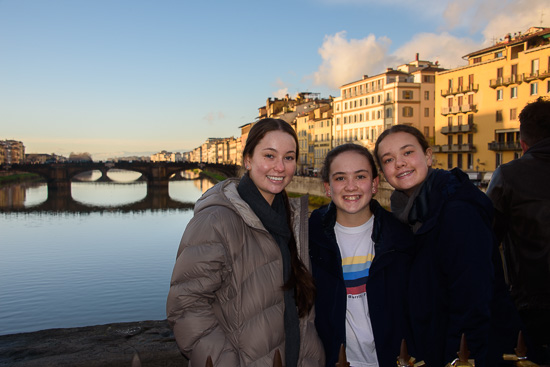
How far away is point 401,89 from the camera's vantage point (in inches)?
1437

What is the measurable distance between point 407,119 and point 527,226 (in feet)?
119

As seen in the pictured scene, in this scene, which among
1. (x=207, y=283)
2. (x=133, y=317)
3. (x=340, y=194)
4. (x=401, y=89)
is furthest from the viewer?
(x=401, y=89)

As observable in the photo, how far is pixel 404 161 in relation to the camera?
6.85ft

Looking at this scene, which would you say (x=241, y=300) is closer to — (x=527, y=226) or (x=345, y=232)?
(x=345, y=232)

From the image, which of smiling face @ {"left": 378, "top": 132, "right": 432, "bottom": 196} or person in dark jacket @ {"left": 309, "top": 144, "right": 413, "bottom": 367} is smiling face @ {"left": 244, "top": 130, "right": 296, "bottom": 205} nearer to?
person in dark jacket @ {"left": 309, "top": 144, "right": 413, "bottom": 367}

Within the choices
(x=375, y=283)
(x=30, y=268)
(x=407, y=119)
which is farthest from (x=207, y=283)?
(x=407, y=119)

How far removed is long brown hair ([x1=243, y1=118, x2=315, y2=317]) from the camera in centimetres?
190

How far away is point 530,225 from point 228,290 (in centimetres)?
134

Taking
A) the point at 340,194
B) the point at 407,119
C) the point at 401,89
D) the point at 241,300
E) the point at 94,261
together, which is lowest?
the point at 94,261

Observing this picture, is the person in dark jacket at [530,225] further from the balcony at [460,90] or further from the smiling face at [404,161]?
the balcony at [460,90]

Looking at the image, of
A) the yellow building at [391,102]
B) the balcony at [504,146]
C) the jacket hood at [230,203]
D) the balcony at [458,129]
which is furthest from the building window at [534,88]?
the jacket hood at [230,203]

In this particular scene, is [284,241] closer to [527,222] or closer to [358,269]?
[358,269]

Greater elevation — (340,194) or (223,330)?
(340,194)

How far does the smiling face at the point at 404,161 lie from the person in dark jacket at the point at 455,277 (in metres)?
0.06
